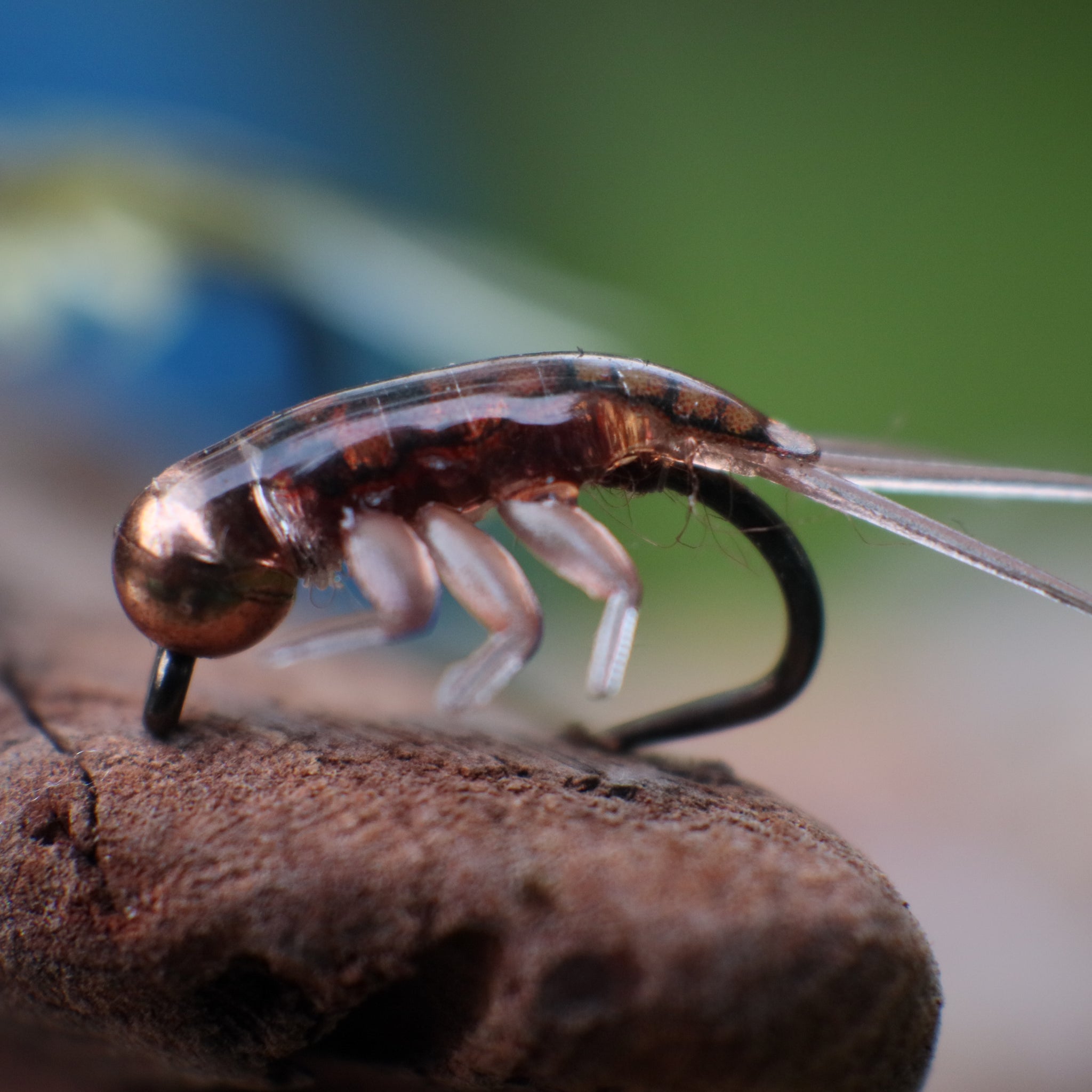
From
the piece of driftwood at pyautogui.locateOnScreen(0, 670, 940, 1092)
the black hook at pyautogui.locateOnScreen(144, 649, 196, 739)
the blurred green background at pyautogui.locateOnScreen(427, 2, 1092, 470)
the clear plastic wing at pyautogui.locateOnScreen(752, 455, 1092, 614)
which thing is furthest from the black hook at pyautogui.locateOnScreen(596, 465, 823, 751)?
the blurred green background at pyautogui.locateOnScreen(427, 2, 1092, 470)

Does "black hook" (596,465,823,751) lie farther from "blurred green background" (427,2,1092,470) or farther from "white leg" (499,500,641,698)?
"blurred green background" (427,2,1092,470)

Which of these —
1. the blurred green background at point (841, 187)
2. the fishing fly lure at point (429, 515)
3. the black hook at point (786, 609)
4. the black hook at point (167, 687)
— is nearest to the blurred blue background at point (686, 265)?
the blurred green background at point (841, 187)

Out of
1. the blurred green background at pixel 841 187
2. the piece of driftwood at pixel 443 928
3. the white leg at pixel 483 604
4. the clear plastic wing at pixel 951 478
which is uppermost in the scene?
the blurred green background at pixel 841 187

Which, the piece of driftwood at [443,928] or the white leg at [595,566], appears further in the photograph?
the white leg at [595,566]

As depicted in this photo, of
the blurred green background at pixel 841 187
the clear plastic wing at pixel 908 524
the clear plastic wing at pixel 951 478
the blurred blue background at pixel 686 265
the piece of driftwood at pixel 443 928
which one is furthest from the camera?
the blurred green background at pixel 841 187

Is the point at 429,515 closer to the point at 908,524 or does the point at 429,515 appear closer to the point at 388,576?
the point at 388,576

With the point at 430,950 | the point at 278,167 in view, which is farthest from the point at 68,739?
the point at 278,167

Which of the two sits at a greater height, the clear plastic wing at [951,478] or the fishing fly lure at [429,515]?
the clear plastic wing at [951,478]

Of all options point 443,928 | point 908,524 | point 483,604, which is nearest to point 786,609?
point 908,524

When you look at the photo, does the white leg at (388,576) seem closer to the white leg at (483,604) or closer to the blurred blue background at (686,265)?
the white leg at (483,604)
